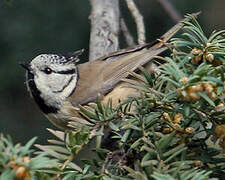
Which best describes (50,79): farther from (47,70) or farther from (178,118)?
(178,118)

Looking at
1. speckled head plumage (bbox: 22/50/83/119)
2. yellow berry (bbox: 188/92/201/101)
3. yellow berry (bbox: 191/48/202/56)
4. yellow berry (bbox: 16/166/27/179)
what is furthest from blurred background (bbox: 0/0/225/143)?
yellow berry (bbox: 16/166/27/179)

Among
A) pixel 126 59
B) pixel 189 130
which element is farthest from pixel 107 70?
pixel 189 130

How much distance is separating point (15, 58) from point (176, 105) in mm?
2650

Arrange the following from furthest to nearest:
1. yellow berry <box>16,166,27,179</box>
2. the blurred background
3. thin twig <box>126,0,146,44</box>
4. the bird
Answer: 1. the blurred background
2. thin twig <box>126,0,146,44</box>
3. the bird
4. yellow berry <box>16,166,27,179</box>

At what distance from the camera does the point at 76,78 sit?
11.8 ft

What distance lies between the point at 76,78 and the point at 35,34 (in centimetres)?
72

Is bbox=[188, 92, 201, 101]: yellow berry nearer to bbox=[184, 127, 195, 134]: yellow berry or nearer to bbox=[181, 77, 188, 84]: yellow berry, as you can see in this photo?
bbox=[181, 77, 188, 84]: yellow berry

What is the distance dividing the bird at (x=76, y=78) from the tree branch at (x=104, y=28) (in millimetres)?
128

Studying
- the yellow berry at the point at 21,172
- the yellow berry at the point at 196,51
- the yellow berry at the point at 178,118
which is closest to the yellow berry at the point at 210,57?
the yellow berry at the point at 196,51

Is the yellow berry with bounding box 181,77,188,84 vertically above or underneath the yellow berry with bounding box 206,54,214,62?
underneath

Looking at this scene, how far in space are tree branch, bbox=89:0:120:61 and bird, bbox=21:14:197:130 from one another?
128 mm

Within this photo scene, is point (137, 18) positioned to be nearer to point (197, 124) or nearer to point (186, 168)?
point (197, 124)

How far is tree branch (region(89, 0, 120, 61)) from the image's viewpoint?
3.56m

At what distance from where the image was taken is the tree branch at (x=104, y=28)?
3.56m
